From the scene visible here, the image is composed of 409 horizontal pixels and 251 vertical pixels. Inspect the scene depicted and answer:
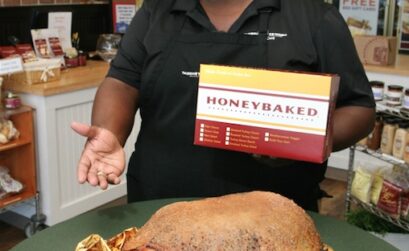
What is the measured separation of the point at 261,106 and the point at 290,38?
284 millimetres

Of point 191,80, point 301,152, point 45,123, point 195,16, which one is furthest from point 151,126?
point 45,123

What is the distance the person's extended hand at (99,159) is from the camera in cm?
112

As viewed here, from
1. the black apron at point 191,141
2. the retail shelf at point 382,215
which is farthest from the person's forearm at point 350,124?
the retail shelf at point 382,215

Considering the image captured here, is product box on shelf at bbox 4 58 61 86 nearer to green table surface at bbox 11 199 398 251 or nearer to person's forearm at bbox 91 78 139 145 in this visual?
person's forearm at bbox 91 78 139 145

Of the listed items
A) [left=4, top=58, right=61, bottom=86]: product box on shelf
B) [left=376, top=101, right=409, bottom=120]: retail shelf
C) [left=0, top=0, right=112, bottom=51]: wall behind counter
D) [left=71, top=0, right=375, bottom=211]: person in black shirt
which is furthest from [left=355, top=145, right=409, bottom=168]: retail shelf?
[left=0, top=0, right=112, bottom=51]: wall behind counter

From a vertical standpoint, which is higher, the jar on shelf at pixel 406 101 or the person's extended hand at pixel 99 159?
the person's extended hand at pixel 99 159

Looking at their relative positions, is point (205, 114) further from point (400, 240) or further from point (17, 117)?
point (17, 117)

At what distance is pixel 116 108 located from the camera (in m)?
1.33

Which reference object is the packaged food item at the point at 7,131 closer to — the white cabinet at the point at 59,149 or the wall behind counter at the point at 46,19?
the white cabinet at the point at 59,149

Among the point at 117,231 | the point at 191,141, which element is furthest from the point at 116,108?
the point at 117,231

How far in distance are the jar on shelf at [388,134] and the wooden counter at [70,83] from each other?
146 centimetres

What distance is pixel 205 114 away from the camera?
1.10 metres

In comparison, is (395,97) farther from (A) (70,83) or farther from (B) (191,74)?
(A) (70,83)

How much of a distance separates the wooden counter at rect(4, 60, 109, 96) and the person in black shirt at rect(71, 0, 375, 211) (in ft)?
4.25
